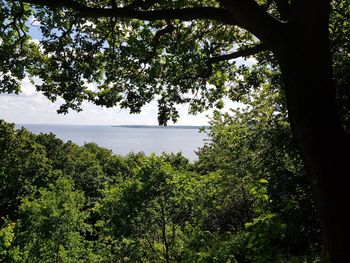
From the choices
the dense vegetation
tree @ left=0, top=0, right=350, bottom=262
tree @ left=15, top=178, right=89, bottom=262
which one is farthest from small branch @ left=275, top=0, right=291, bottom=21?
tree @ left=15, top=178, right=89, bottom=262

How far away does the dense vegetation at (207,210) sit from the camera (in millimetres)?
6820

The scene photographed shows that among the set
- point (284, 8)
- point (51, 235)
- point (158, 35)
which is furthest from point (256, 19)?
point (51, 235)

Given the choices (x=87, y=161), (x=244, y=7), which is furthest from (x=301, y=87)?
(x=87, y=161)

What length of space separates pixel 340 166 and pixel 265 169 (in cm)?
755

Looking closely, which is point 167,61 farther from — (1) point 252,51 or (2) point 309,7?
(2) point 309,7

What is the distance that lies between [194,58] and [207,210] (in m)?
6.64

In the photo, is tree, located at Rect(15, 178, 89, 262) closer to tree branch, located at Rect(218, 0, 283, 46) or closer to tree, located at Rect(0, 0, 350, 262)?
tree, located at Rect(0, 0, 350, 262)

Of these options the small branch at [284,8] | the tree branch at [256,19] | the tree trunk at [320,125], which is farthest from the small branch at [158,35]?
the tree trunk at [320,125]

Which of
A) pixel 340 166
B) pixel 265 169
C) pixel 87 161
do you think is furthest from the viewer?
pixel 87 161

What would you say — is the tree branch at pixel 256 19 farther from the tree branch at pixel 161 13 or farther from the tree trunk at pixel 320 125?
the tree branch at pixel 161 13

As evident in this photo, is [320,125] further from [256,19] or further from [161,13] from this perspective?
[161,13]

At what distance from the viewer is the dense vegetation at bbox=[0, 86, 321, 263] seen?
682 centimetres

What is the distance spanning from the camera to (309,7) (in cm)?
380

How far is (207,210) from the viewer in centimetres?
1270
